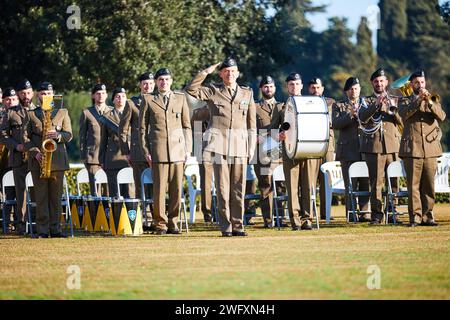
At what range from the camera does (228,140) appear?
1683 cm

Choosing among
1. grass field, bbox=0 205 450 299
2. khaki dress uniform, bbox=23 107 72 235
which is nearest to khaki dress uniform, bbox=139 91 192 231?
grass field, bbox=0 205 450 299

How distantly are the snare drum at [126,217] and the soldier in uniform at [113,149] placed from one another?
2.20m

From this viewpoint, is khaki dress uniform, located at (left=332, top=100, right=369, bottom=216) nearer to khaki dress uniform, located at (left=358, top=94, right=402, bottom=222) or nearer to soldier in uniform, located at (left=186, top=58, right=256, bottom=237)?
khaki dress uniform, located at (left=358, top=94, right=402, bottom=222)

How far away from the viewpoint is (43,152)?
17406 mm

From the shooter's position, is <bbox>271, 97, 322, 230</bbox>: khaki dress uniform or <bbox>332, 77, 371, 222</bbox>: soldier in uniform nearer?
<bbox>271, 97, 322, 230</bbox>: khaki dress uniform

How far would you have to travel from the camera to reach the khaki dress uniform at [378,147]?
19.3 m

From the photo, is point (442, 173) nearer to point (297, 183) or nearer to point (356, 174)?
point (356, 174)

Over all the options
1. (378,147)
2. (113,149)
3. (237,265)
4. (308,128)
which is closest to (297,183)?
(308,128)

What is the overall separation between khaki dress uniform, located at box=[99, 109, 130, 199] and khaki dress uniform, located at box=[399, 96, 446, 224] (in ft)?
16.4

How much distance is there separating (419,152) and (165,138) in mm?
3853

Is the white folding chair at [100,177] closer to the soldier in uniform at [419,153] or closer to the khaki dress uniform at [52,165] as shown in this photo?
the khaki dress uniform at [52,165]

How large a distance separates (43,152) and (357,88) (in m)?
5.77

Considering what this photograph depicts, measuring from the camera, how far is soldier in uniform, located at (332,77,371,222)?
20062mm
